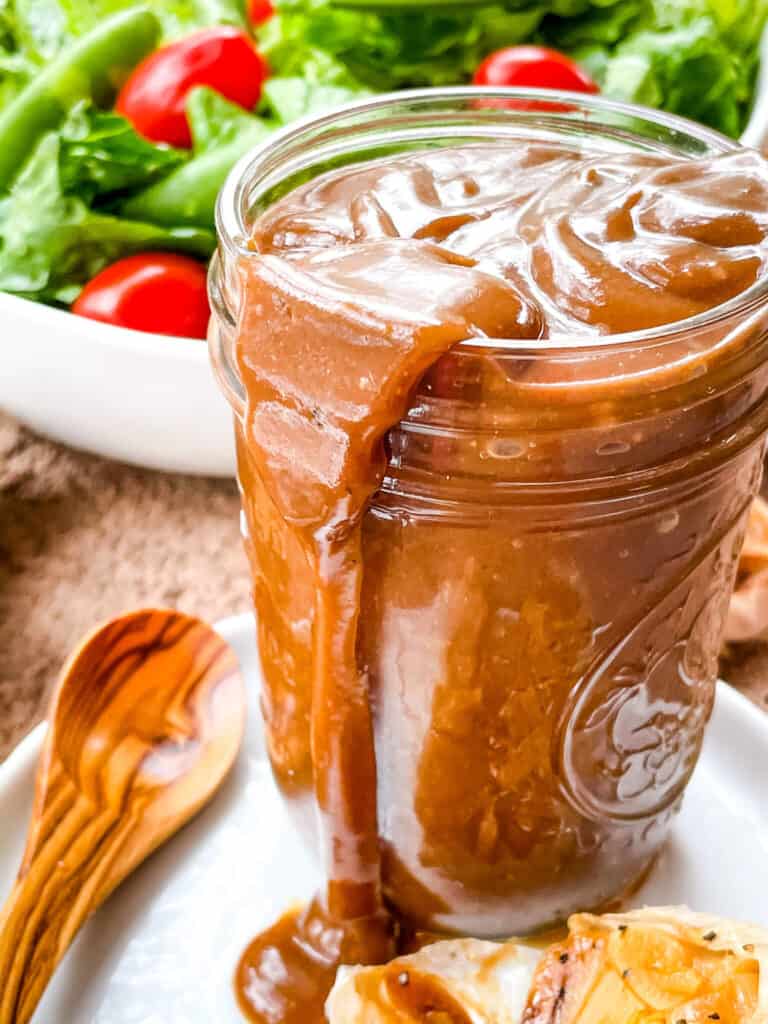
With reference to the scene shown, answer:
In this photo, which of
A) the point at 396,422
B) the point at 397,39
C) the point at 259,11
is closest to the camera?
the point at 396,422

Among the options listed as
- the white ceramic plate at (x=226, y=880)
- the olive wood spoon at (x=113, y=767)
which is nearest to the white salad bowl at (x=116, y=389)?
the olive wood spoon at (x=113, y=767)

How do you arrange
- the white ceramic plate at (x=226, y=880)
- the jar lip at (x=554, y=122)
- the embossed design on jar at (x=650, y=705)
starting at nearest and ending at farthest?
1. the jar lip at (x=554, y=122)
2. the embossed design on jar at (x=650, y=705)
3. the white ceramic plate at (x=226, y=880)

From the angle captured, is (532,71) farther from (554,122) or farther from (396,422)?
(396,422)

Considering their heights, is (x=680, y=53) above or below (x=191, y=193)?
above

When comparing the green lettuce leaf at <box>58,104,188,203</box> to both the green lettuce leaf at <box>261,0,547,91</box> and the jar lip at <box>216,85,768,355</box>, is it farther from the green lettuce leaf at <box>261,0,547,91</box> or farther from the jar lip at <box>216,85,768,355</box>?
the jar lip at <box>216,85,768,355</box>

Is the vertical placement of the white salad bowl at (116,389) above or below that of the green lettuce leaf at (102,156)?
below

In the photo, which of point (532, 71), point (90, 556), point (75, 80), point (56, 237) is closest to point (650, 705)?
point (90, 556)

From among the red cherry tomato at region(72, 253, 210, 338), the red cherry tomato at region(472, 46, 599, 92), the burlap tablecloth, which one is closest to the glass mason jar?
the burlap tablecloth

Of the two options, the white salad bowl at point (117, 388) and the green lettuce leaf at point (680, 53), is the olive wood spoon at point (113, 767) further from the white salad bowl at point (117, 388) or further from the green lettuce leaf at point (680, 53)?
the green lettuce leaf at point (680, 53)
